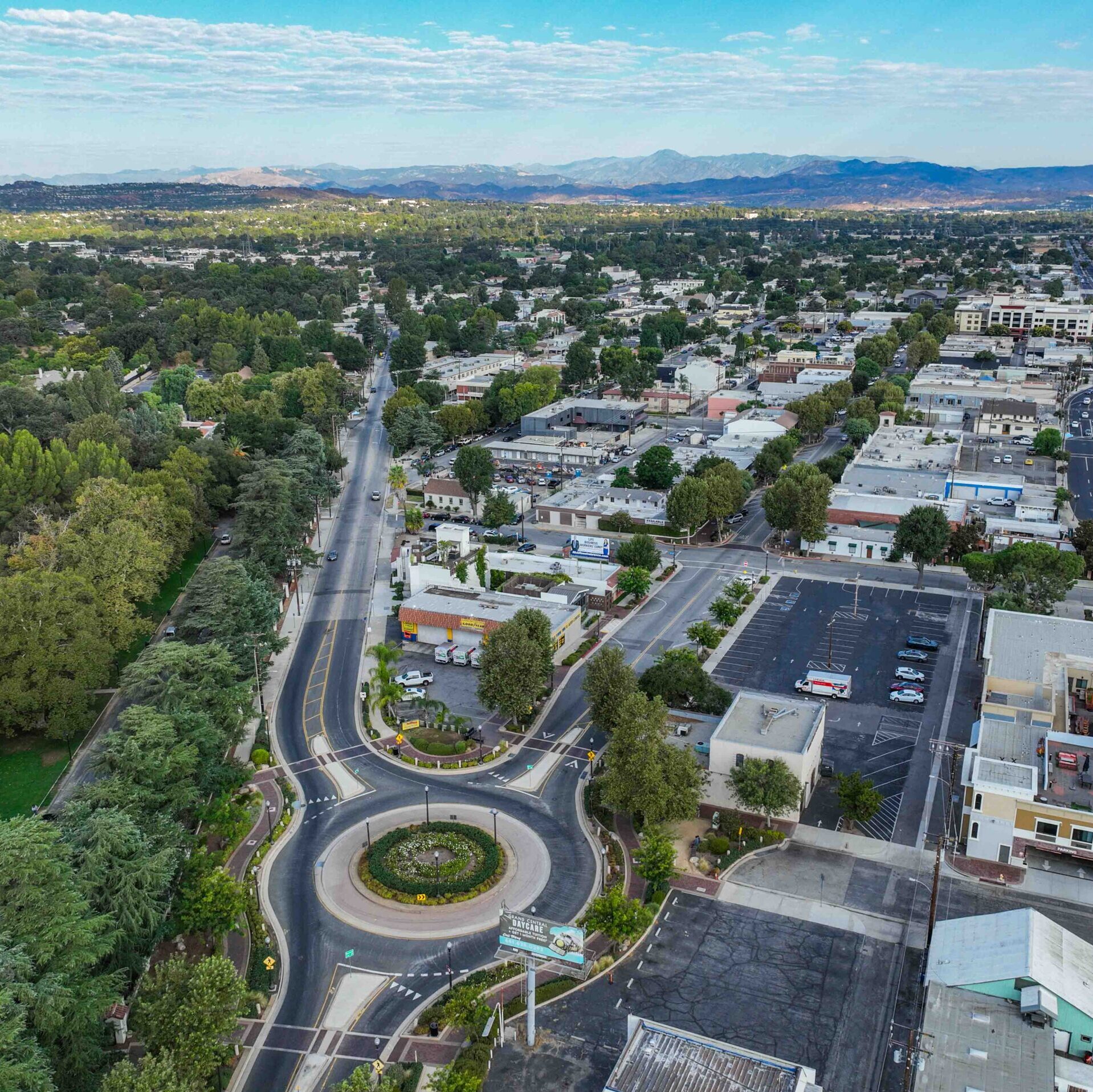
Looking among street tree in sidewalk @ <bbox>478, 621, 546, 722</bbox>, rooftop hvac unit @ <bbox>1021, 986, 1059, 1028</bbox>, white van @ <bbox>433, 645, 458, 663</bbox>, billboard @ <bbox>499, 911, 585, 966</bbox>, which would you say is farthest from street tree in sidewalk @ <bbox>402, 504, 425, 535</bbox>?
rooftop hvac unit @ <bbox>1021, 986, 1059, 1028</bbox>

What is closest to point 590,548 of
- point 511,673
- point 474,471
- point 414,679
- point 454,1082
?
point 474,471

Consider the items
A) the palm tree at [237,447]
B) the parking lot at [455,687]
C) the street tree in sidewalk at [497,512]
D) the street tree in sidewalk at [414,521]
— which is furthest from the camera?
the palm tree at [237,447]

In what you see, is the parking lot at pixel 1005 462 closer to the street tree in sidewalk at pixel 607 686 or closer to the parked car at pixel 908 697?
the parked car at pixel 908 697

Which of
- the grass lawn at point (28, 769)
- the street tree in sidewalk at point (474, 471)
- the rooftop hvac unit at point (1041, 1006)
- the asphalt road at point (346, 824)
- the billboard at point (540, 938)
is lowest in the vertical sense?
the grass lawn at point (28, 769)

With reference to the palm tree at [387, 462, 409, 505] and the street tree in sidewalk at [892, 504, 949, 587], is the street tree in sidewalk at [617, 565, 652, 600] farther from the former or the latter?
the palm tree at [387, 462, 409, 505]

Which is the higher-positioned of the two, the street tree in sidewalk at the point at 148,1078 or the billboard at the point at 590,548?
the street tree in sidewalk at the point at 148,1078

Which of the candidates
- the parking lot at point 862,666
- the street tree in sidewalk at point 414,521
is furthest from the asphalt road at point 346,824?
the street tree in sidewalk at point 414,521

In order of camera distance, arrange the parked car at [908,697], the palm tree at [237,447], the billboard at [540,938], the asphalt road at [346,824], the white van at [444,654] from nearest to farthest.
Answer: the billboard at [540,938] < the asphalt road at [346,824] < the parked car at [908,697] < the white van at [444,654] < the palm tree at [237,447]
